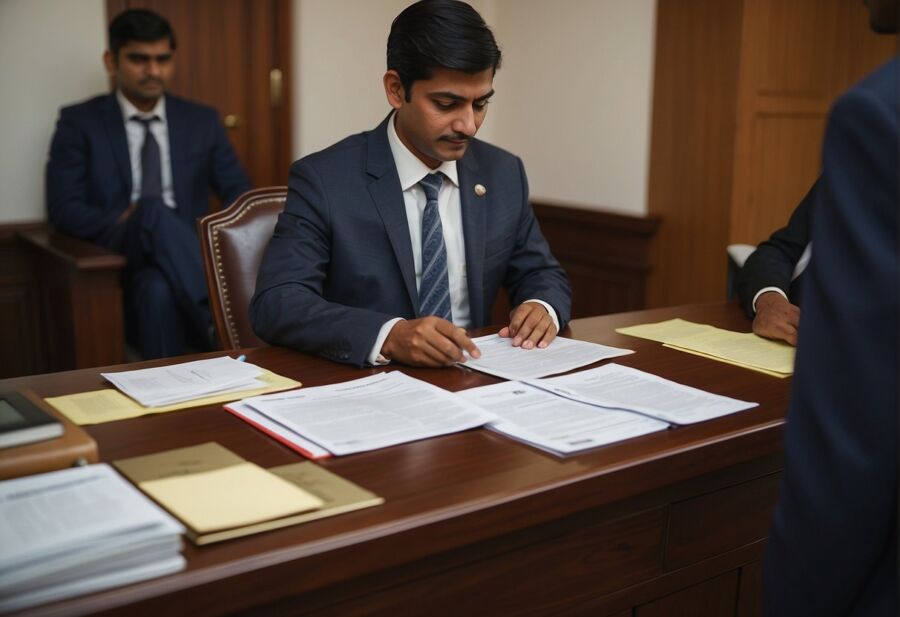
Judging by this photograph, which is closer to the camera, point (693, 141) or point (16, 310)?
point (16, 310)

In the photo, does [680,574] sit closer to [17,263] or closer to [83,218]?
[83,218]

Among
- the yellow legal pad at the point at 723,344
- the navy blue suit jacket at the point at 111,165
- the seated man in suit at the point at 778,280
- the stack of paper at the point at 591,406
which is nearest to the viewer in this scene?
the stack of paper at the point at 591,406

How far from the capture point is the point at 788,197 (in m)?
4.54

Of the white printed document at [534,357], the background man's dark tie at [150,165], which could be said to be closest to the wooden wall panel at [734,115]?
→ the background man's dark tie at [150,165]

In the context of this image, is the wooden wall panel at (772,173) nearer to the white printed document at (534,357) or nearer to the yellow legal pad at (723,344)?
the yellow legal pad at (723,344)

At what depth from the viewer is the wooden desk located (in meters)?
1.09

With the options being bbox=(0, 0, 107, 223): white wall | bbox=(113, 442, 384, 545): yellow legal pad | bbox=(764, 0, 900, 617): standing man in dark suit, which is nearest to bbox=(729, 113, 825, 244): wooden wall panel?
bbox=(0, 0, 107, 223): white wall

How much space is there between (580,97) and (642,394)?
10.8 ft

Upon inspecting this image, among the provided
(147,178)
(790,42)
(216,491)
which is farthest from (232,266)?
(790,42)

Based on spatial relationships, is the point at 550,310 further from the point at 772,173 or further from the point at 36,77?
the point at 36,77

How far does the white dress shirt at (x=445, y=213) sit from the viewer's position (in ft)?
8.05

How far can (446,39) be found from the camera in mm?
2277

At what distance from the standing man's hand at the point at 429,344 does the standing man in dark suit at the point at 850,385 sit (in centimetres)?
99


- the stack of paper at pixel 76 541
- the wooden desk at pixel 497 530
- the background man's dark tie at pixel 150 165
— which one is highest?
the background man's dark tie at pixel 150 165
